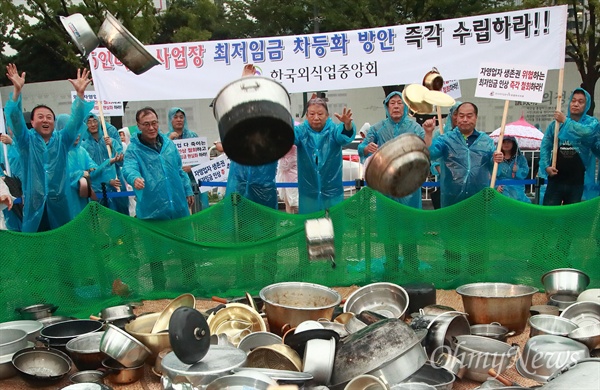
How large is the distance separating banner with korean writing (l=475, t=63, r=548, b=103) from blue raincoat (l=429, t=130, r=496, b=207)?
1.93 feet

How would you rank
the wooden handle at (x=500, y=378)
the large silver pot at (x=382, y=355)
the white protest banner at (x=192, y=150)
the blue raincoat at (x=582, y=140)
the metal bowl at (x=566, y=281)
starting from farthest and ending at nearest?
the white protest banner at (x=192, y=150) < the blue raincoat at (x=582, y=140) < the metal bowl at (x=566, y=281) < the wooden handle at (x=500, y=378) < the large silver pot at (x=382, y=355)

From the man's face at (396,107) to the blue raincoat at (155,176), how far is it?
245 cm

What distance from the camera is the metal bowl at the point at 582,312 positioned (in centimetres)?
484

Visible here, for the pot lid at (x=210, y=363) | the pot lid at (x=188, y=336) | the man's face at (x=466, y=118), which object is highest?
the man's face at (x=466, y=118)

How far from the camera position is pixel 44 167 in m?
6.07

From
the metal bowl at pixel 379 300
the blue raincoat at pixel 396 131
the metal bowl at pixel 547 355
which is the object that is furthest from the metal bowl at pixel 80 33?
the metal bowl at pixel 547 355

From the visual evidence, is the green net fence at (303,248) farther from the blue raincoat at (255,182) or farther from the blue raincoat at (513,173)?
the blue raincoat at (513,173)

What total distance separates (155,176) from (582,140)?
15.7 feet

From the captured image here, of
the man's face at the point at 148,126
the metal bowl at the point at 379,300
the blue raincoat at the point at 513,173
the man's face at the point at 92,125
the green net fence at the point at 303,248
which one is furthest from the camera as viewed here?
the man's face at the point at 92,125

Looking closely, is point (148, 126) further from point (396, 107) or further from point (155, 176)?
point (396, 107)

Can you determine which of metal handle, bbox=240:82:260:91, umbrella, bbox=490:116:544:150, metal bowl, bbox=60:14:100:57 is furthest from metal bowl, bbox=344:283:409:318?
umbrella, bbox=490:116:544:150

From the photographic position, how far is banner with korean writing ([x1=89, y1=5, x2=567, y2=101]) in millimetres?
7133

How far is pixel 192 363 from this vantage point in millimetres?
3725

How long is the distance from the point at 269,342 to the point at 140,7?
15.7 metres
